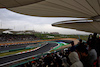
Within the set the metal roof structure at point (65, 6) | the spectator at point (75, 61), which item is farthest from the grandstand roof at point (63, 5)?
the spectator at point (75, 61)

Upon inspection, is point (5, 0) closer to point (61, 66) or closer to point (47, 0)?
point (47, 0)

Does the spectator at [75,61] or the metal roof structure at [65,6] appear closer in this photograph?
the spectator at [75,61]

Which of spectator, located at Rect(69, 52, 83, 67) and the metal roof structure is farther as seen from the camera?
the metal roof structure

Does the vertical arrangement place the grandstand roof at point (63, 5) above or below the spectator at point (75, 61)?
above

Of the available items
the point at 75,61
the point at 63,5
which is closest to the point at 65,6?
the point at 63,5

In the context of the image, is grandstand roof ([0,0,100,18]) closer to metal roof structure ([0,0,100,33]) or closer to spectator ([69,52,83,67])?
metal roof structure ([0,0,100,33])

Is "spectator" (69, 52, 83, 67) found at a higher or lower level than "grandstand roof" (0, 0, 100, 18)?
lower

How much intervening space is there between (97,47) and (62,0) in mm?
2311

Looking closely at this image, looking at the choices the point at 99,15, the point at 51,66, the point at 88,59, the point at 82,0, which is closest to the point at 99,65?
the point at 88,59

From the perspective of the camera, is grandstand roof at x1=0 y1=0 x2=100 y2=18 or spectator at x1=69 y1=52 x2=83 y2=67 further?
grandstand roof at x1=0 y1=0 x2=100 y2=18

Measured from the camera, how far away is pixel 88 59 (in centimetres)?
206

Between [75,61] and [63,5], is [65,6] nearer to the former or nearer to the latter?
Result: [63,5]

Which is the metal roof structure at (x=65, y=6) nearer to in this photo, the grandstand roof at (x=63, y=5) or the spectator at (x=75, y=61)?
the grandstand roof at (x=63, y=5)

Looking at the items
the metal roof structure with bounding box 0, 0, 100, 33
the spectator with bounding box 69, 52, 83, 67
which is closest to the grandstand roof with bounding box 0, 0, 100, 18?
the metal roof structure with bounding box 0, 0, 100, 33
